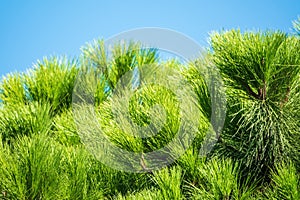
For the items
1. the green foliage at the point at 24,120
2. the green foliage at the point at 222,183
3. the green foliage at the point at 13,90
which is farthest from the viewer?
the green foliage at the point at 13,90

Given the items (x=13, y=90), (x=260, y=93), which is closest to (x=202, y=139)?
(x=260, y=93)

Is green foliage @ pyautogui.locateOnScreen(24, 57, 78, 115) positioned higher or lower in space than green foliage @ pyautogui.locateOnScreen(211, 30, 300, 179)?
higher

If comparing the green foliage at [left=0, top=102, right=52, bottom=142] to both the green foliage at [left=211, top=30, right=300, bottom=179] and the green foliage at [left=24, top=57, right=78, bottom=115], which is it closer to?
the green foliage at [left=24, top=57, right=78, bottom=115]

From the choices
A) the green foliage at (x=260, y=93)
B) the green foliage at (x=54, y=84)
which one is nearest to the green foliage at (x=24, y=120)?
the green foliage at (x=54, y=84)

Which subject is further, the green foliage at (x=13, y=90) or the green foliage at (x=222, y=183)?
the green foliage at (x=13, y=90)

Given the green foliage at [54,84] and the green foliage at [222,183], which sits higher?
the green foliage at [54,84]

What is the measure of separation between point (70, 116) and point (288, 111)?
1.73 feet

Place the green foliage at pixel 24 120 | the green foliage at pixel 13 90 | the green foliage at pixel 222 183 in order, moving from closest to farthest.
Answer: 1. the green foliage at pixel 222 183
2. the green foliage at pixel 24 120
3. the green foliage at pixel 13 90

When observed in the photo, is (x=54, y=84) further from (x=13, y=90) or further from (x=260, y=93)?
(x=260, y=93)

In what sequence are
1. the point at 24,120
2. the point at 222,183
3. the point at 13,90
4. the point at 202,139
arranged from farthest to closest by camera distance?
the point at 13,90
the point at 24,120
the point at 202,139
the point at 222,183

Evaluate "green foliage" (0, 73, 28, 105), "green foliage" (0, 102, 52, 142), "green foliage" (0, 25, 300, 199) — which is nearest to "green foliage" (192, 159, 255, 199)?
"green foliage" (0, 25, 300, 199)

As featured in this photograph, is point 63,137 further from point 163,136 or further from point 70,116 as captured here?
point 163,136

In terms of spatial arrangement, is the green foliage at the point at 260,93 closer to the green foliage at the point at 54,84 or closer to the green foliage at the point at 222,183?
the green foliage at the point at 222,183

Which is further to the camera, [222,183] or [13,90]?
[13,90]
